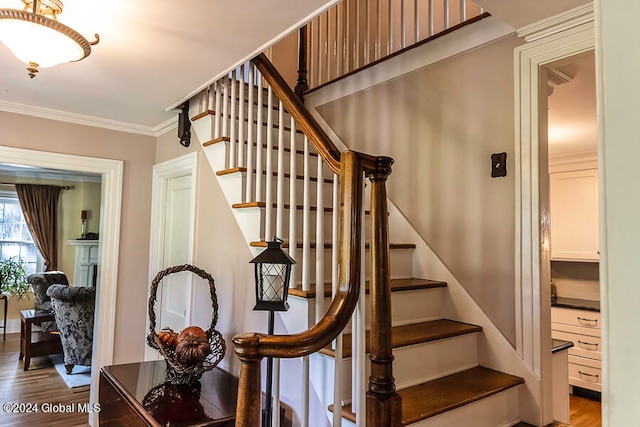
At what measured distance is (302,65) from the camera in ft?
11.7

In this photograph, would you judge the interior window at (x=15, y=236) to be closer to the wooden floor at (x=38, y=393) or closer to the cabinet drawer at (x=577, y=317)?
the wooden floor at (x=38, y=393)

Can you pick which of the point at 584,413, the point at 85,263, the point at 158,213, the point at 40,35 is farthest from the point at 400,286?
the point at 85,263

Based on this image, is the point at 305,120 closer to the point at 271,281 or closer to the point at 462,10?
the point at 271,281

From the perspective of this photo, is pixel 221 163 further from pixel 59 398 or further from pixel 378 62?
pixel 59 398

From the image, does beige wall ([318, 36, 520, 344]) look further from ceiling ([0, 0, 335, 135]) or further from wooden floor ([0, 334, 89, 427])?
wooden floor ([0, 334, 89, 427])

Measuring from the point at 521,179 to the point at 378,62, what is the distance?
1.40 m

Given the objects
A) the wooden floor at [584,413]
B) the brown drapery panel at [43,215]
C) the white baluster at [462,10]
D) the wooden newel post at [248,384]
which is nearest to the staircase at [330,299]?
the wooden newel post at [248,384]

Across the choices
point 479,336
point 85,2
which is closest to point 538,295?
point 479,336

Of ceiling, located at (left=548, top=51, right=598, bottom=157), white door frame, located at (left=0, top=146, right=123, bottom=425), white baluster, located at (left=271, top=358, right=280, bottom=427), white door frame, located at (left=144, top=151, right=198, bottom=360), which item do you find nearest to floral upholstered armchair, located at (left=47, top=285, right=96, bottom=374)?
white door frame, located at (left=0, top=146, right=123, bottom=425)

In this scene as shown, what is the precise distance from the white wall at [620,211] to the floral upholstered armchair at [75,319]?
15.7ft

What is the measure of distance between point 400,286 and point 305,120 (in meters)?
1.01

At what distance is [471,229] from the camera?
2273 mm

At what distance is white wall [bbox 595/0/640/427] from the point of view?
17.8 inches

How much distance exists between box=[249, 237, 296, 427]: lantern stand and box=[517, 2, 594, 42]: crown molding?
1552 mm
